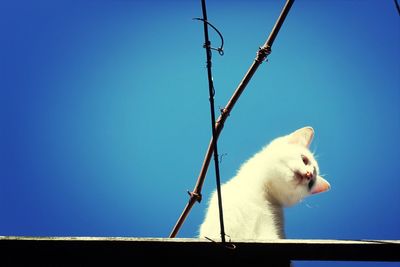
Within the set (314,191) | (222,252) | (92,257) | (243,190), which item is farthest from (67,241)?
(314,191)

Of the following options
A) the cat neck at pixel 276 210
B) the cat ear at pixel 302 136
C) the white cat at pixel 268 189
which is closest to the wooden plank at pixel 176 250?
the white cat at pixel 268 189

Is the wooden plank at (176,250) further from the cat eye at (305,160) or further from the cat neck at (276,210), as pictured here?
the cat eye at (305,160)

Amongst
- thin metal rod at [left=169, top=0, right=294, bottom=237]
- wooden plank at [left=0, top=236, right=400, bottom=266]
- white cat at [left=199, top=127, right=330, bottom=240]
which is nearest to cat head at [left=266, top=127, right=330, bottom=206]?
white cat at [left=199, top=127, right=330, bottom=240]

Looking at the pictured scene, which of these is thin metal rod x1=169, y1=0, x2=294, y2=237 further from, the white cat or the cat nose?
the cat nose

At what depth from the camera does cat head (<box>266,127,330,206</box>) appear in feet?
8.82

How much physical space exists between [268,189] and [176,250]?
1.26 meters

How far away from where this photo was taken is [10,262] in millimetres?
1552

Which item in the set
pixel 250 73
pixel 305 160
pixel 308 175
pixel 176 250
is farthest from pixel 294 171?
pixel 176 250

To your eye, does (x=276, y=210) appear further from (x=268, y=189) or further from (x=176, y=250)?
(x=176, y=250)

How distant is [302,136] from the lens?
3070 millimetres

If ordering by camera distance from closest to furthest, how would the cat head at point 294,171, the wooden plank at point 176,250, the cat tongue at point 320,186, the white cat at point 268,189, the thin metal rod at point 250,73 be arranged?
the wooden plank at point 176,250, the thin metal rod at point 250,73, the white cat at point 268,189, the cat head at point 294,171, the cat tongue at point 320,186

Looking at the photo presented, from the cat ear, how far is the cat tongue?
289 mm

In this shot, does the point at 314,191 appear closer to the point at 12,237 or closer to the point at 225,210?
the point at 225,210

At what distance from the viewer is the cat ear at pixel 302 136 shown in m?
3.01
